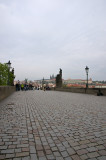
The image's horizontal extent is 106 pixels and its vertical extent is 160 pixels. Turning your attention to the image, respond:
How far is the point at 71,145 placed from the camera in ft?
9.77

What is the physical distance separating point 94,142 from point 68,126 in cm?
127

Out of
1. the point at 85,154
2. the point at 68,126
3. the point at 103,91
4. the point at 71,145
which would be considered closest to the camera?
the point at 85,154

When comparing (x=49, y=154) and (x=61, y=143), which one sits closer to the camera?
(x=49, y=154)

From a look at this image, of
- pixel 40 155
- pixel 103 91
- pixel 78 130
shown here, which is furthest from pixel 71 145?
pixel 103 91

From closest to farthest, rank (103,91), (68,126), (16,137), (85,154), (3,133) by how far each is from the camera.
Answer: (85,154) → (16,137) → (3,133) → (68,126) → (103,91)

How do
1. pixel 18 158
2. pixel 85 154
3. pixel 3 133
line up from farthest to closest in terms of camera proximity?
1. pixel 3 133
2. pixel 85 154
3. pixel 18 158

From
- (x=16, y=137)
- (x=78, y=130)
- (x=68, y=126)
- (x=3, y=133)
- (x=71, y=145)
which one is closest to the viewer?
(x=71, y=145)

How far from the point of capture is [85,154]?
2.62 meters

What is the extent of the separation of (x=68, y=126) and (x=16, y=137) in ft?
5.45

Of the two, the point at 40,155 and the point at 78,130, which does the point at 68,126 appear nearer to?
the point at 78,130

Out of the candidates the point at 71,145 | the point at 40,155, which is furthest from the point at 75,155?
the point at 40,155

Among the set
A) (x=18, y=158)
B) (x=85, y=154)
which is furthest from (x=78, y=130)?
(x=18, y=158)

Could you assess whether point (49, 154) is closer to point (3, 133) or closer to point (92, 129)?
point (3, 133)

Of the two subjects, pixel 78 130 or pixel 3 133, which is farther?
pixel 78 130
